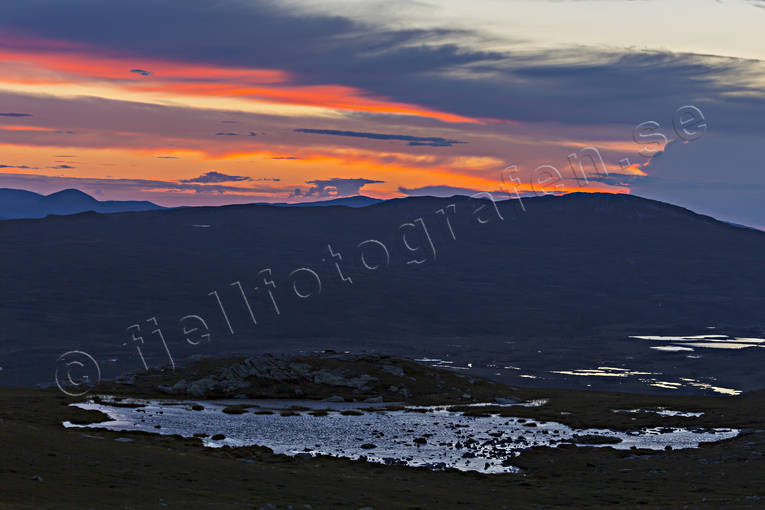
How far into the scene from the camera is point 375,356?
377 ft

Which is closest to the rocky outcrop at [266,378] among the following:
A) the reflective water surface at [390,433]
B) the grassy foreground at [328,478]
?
the reflective water surface at [390,433]

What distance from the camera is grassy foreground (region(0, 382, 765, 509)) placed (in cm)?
3681

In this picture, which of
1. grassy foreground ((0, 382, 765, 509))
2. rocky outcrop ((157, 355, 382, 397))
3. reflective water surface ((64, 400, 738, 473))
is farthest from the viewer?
rocky outcrop ((157, 355, 382, 397))

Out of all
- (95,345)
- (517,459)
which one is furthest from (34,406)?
(95,345)

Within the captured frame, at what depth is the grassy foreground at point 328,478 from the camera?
36.8 metres

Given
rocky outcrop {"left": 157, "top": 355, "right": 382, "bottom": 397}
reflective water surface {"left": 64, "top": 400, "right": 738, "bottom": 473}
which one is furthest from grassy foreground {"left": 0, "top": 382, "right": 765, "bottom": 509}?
rocky outcrop {"left": 157, "top": 355, "right": 382, "bottom": 397}

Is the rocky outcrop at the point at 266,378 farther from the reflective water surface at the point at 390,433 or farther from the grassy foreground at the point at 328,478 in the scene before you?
the grassy foreground at the point at 328,478

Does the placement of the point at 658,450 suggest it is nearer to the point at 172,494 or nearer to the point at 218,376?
the point at 172,494

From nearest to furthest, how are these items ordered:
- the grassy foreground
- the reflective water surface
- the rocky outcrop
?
the grassy foreground, the reflective water surface, the rocky outcrop

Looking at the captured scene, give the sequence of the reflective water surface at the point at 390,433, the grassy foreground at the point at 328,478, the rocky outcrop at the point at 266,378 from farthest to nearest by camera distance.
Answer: the rocky outcrop at the point at 266,378, the reflective water surface at the point at 390,433, the grassy foreground at the point at 328,478

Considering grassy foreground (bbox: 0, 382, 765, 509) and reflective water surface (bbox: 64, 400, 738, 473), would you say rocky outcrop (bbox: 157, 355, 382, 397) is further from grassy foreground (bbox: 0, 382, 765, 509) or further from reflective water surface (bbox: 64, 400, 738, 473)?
grassy foreground (bbox: 0, 382, 765, 509)

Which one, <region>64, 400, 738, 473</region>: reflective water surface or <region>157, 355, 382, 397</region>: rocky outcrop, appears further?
<region>157, 355, 382, 397</region>: rocky outcrop

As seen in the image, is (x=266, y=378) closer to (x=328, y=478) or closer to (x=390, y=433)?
(x=390, y=433)

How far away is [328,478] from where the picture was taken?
45.7 metres
